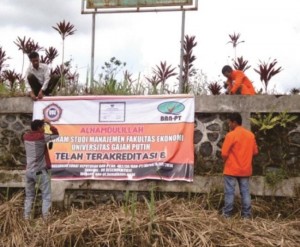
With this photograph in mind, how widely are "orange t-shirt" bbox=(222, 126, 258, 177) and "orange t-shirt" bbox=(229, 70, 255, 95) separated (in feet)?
4.28

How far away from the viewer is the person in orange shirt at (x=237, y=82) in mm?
9141

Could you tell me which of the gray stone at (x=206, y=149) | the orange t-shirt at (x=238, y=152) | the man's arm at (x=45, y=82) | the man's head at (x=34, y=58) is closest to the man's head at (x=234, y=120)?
the orange t-shirt at (x=238, y=152)

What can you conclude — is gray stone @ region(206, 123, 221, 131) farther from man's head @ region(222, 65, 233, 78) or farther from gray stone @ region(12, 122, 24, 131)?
gray stone @ region(12, 122, 24, 131)

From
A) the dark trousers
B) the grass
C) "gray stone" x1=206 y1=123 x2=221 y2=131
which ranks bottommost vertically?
the grass

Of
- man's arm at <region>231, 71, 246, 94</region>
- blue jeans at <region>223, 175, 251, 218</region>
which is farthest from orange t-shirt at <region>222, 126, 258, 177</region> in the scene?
man's arm at <region>231, 71, 246, 94</region>

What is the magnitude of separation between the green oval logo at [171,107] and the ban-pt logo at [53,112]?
1727mm

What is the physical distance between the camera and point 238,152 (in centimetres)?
794

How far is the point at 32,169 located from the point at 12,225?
881mm

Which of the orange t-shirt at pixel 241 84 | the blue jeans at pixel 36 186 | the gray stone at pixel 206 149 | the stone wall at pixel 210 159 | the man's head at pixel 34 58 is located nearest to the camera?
the blue jeans at pixel 36 186

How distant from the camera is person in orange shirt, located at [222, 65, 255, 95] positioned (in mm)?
9141

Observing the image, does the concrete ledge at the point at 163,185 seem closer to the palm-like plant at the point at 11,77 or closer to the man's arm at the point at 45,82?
the man's arm at the point at 45,82

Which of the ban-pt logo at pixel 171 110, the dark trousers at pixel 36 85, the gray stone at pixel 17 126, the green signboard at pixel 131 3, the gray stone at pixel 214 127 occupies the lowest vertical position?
the gray stone at pixel 17 126

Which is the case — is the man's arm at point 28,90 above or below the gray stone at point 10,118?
above

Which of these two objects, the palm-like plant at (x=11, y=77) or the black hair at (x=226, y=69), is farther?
the palm-like plant at (x=11, y=77)
